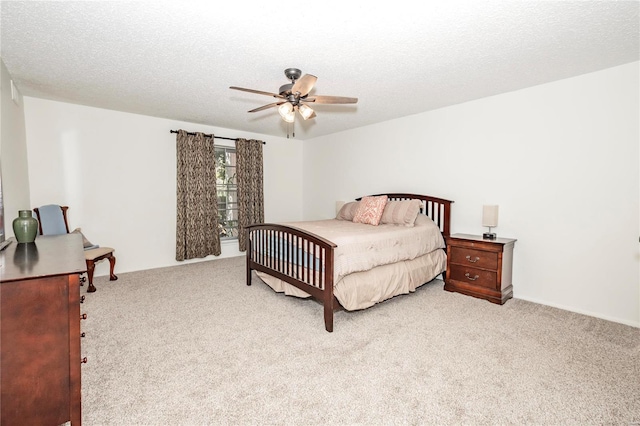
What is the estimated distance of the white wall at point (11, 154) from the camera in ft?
8.59

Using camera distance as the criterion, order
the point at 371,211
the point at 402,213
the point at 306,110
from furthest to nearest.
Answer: the point at 371,211
the point at 402,213
the point at 306,110

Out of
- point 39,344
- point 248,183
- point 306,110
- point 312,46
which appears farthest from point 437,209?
point 39,344

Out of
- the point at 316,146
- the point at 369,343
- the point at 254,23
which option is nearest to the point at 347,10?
the point at 254,23

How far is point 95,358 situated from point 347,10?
301cm

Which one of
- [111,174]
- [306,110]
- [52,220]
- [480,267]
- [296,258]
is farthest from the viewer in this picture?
[111,174]

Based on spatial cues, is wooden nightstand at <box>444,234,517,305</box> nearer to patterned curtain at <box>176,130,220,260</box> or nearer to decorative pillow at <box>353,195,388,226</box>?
decorative pillow at <box>353,195,388,226</box>

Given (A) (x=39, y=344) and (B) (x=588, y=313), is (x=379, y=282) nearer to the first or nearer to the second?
→ (B) (x=588, y=313)

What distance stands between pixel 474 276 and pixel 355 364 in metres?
2.09

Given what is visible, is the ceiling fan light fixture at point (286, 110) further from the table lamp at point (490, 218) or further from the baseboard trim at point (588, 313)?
the baseboard trim at point (588, 313)

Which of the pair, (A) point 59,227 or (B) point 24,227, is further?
(A) point 59,227

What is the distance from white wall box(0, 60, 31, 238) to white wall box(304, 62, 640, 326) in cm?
460

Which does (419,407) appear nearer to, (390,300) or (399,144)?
(390,300)

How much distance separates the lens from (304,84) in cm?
246

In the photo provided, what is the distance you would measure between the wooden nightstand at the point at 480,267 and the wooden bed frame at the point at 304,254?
0.52 metres
